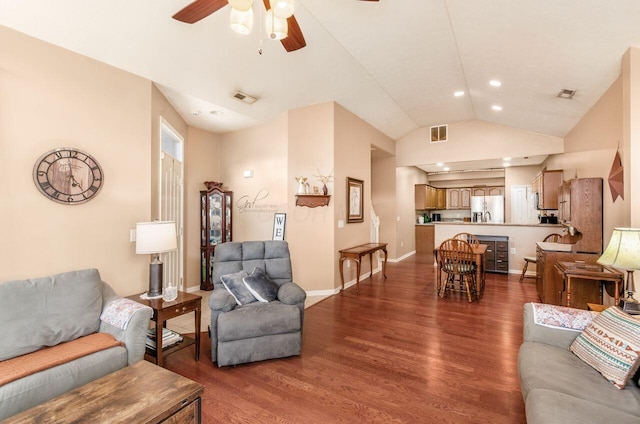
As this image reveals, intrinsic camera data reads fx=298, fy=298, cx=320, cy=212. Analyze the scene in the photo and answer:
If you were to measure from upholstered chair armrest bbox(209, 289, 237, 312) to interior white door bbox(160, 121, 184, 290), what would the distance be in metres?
1.75

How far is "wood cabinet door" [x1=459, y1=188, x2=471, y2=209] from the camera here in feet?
33.1

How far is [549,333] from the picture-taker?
6.56 feet

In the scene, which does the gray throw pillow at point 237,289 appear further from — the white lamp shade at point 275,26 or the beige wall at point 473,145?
the beige wall at point 473,145

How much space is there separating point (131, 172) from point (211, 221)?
2117mm

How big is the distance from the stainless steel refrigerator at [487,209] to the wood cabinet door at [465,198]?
30 centimetres

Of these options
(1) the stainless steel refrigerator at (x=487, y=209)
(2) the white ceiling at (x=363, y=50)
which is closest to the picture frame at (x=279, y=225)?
(2) the white ceiling at (x=363, y=50)

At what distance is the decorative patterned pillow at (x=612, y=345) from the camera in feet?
5.06

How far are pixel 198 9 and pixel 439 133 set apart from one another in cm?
616

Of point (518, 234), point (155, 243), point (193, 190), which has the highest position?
point (193, 190)

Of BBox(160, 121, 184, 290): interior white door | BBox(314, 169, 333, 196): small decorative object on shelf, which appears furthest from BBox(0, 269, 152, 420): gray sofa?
BBox(314, 169, 333, 196): small decorative object on shelf

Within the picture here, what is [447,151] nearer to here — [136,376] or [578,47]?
[578,47]

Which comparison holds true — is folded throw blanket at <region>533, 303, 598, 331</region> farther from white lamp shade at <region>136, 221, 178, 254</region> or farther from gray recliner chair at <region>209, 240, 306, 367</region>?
white lamp shade at <region>136, 221, 178, 254</region>

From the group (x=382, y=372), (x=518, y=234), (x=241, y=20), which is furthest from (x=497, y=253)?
(x=241, y=20)

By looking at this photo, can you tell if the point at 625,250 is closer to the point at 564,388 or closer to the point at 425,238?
the point at 564,388
